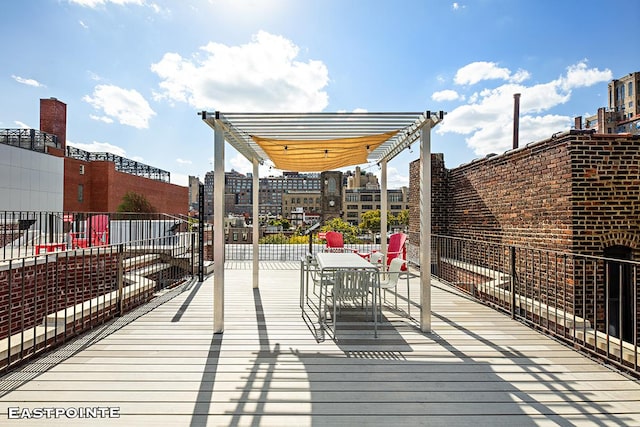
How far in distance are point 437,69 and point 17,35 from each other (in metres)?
12.9

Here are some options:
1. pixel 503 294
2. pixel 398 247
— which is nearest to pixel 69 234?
pixel 398 247

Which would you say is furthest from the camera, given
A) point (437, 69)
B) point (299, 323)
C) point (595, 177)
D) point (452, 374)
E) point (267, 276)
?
point (437, 69)

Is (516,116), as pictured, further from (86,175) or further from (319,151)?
(86,175)

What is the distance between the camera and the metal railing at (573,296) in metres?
3.01

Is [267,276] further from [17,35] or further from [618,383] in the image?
[17,35]

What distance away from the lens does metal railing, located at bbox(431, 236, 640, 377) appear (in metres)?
3.01

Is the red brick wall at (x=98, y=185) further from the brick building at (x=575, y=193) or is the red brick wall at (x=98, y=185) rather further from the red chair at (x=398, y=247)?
the brick building at (x=575, y=193)

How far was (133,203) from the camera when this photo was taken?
89.5ft

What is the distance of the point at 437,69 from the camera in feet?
26.2

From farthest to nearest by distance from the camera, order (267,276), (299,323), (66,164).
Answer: (66,164) → (267,276) → (299,323)

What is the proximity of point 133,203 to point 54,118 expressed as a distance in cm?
760

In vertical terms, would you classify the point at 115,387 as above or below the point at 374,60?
below

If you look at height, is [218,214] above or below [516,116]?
below

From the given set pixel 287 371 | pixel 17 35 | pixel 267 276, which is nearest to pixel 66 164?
pixel 17 35
